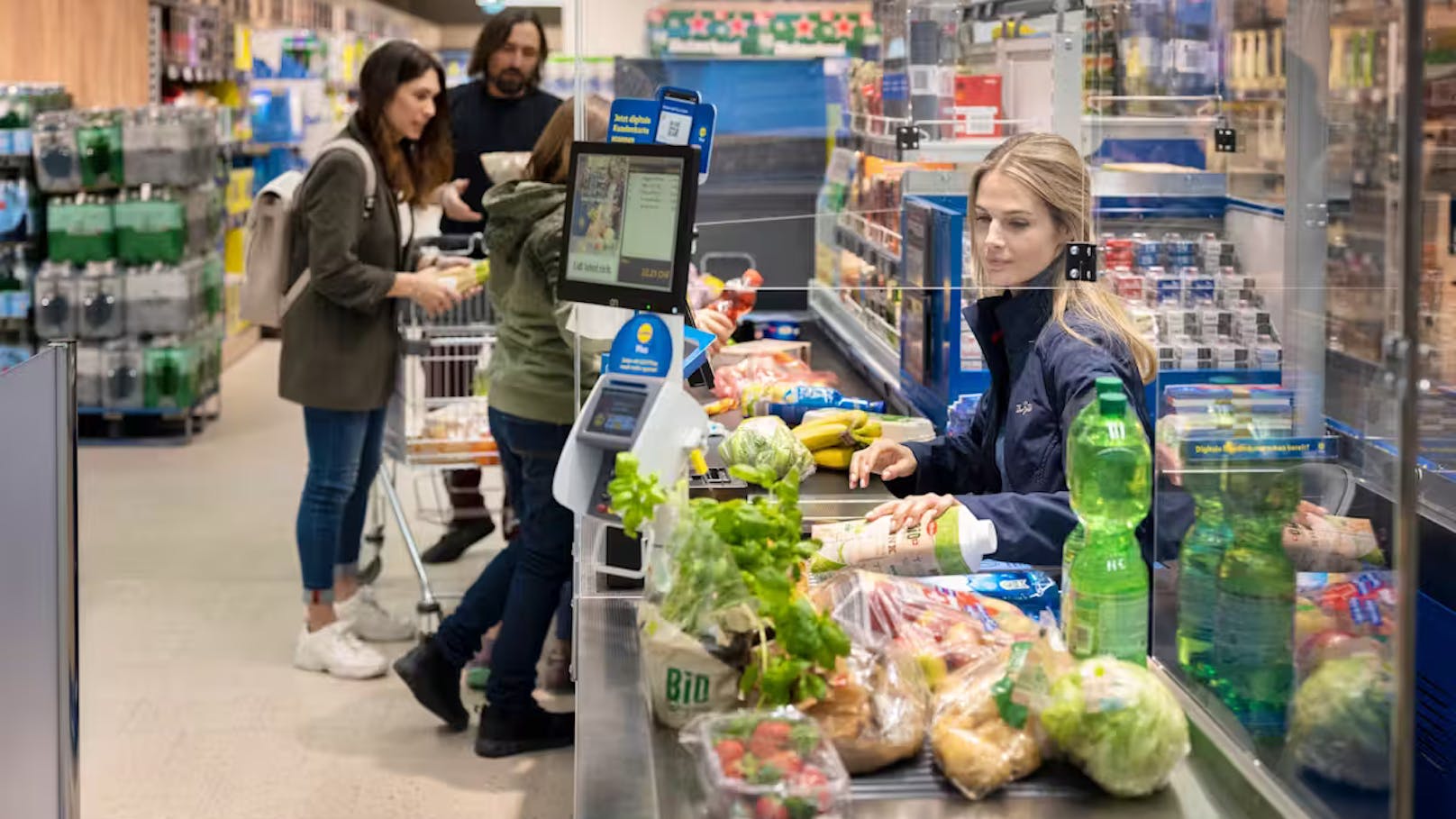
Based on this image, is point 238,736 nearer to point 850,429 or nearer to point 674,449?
point 850,429

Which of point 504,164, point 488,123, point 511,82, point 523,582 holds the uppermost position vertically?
point 511,82

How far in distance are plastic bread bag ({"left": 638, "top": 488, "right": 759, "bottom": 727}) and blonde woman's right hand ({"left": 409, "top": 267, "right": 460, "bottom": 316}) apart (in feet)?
11.0

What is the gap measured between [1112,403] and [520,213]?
256 cm

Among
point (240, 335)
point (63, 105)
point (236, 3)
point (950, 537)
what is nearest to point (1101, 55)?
point (950, 537)

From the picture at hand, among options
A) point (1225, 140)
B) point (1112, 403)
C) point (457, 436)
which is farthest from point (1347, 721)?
point (457, 436)

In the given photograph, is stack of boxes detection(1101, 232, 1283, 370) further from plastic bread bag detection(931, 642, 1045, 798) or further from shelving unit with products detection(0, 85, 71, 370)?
shelving unit with products detection(0, 85, 71, 370)

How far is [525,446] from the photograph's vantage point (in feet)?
14.8

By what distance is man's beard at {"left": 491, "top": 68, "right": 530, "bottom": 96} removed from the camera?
659 centimetres

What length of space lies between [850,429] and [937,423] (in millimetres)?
467

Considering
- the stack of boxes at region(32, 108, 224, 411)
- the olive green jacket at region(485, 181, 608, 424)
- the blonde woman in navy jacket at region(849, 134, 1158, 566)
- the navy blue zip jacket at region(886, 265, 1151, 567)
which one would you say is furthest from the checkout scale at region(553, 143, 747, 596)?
the stack of boxes at region(32, 108, 224, 411)

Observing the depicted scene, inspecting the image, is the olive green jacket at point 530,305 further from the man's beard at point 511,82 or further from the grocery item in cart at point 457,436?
the man's beard at point 511,82

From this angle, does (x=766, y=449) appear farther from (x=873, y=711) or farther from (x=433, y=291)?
(x=433, y=291)

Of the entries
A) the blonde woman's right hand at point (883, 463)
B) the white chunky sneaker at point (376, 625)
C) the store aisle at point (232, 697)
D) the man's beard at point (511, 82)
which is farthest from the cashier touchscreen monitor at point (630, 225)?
the man's beard at point (511, 82)

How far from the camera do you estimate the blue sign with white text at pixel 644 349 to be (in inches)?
91.2
